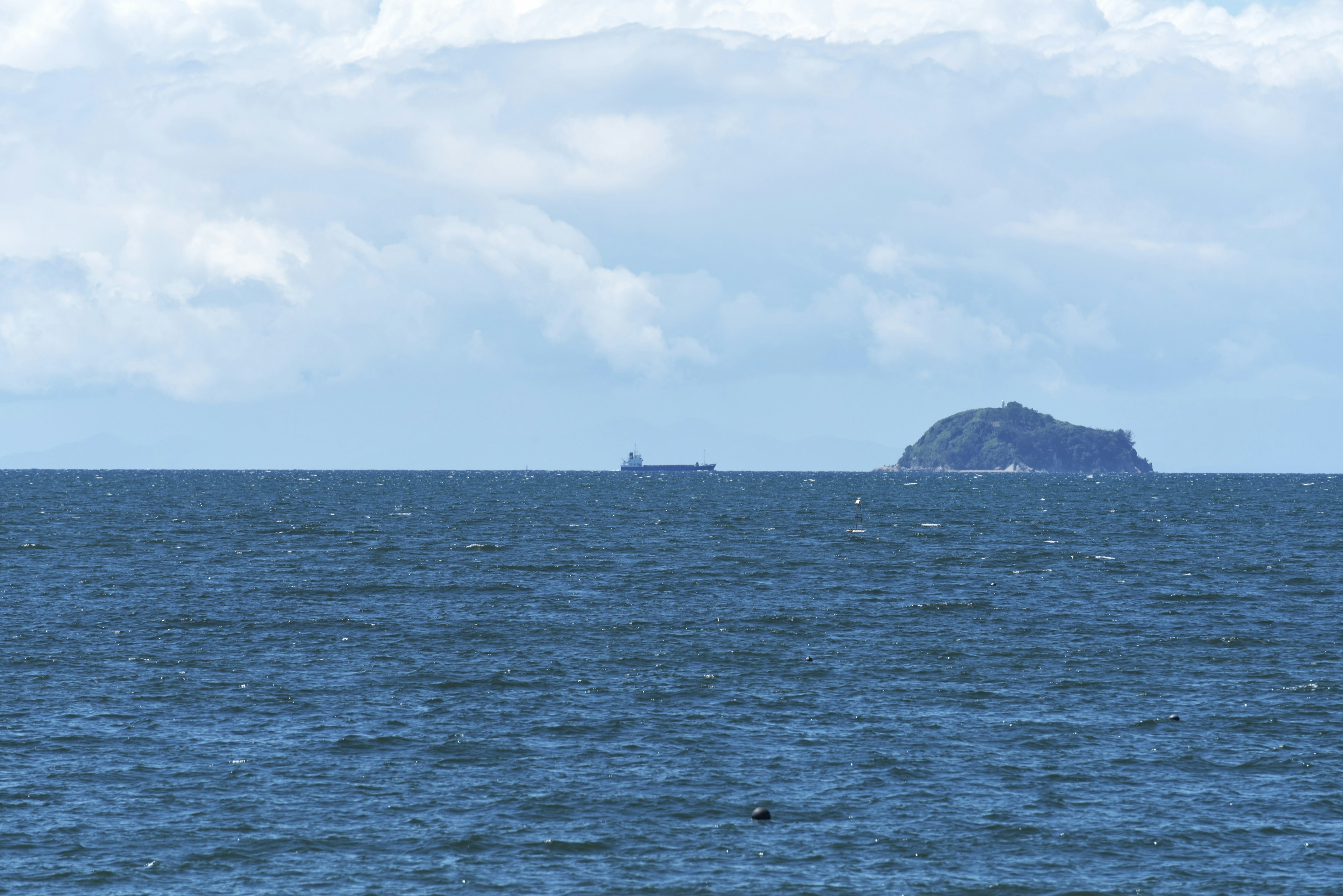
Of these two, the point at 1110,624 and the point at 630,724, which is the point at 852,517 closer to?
the point at 1110,624

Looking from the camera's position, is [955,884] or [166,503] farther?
[166,503]

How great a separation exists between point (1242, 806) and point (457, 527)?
102 m

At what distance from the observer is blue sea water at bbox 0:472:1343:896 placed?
27844 millimetres

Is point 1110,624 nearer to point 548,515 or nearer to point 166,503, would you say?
point 548,515

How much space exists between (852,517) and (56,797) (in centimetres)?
12612

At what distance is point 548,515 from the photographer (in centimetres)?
15312

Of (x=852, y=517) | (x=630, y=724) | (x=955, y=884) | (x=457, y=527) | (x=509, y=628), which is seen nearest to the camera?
(x=955, y=884)

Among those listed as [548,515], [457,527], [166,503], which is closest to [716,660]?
[457,527]

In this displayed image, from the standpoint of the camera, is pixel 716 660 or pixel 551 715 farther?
pixel 716 660

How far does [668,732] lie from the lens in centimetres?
3841

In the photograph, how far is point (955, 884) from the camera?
1053 inches

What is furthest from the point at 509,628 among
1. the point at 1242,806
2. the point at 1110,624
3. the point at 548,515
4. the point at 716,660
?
the point at 548,515

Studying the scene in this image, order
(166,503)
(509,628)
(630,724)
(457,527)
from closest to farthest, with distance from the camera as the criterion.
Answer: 1. (630,724)
2. (509,628)
3. (457,527)
4. (166,503)

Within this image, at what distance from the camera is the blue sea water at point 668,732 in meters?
27.8
